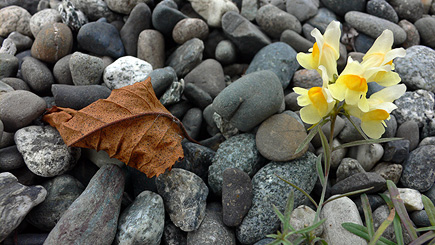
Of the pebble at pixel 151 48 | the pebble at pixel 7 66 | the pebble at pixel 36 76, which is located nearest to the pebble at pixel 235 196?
the pebble at pixel 151 48

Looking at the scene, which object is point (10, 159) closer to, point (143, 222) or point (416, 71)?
point (143, 222)

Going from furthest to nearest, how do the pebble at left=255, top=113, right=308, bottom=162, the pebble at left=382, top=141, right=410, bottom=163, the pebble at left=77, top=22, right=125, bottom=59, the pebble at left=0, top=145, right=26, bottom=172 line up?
the pebble at left=77, top=22, right=125, bottom=59
the pebble at left=382, top=141, right=410, bottom=163
the pebble at left=255, top=113, right=308, bottom=162
the pebble at left=0, top=145, right=26, bottom=172

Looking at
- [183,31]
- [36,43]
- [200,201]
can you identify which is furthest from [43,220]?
[183,31]

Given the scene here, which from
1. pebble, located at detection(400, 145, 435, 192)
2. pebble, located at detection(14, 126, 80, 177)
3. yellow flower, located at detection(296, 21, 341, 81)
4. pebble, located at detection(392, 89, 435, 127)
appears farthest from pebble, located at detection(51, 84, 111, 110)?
pebble, located at detection(392, 89, 435, 127)

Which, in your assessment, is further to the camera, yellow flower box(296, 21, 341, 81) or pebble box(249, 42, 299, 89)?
pebble box(249, 42, 299, 89)

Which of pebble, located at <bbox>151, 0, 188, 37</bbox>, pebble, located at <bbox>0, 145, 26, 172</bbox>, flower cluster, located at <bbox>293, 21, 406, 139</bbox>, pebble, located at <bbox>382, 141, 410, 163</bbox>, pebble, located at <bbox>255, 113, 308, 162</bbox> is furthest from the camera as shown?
pebble, located at <bbox>151, 0, 188, 37</bbox>

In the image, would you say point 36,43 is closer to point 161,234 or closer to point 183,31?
point 183,31

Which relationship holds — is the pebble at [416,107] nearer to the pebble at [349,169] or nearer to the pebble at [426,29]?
the pebble at [349,169]

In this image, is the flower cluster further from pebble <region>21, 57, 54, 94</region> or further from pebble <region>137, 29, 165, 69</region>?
pebble <region>21, 57, 54, 94</region>
